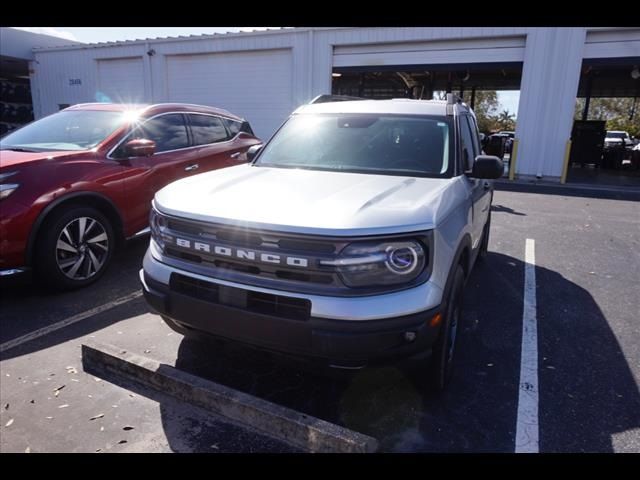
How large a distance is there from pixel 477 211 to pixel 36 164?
3.82 meters

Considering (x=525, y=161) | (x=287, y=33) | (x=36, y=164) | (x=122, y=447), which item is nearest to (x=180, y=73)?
(x=287, y=33)

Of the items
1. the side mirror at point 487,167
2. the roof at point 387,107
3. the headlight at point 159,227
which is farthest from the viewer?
the roof at point 387,107

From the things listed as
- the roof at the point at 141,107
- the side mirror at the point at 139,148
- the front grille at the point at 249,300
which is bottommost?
the front grille at the point at 249,300

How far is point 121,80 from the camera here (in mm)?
18516

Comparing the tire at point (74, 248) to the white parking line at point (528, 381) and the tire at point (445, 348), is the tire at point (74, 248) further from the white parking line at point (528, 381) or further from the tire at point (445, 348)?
the white parking line at point (528, 381)

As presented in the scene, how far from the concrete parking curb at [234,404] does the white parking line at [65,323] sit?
0.71 meters

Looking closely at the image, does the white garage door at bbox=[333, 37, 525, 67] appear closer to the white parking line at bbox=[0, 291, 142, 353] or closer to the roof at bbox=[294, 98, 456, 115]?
the roof at bbox=[294, 98, 456, 115]

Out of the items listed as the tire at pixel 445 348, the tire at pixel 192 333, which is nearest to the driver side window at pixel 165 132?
the tire at pixel 192 333

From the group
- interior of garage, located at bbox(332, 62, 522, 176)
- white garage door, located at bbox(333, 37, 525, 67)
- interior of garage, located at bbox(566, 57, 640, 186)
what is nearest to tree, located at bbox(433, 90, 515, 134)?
interior of garage, located at bbox(566, 57, 640, 186)

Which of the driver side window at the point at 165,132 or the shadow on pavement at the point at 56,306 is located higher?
the driver side window at the point at 165,132

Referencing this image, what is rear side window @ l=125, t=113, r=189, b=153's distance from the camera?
507 cm

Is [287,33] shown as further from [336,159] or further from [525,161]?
[336,159]

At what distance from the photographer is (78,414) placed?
101 inches

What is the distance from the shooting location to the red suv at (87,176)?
3791mm
